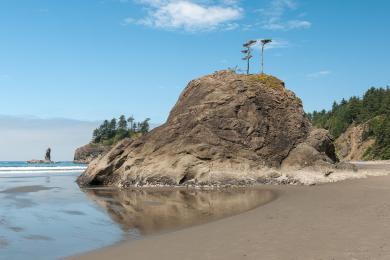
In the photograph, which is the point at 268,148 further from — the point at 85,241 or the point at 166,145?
the point at 85,241

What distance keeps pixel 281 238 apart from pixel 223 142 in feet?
83.0

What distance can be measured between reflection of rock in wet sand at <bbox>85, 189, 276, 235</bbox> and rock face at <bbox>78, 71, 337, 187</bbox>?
23.9 ft

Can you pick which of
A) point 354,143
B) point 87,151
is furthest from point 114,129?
point 354,143

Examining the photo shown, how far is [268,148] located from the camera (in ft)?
121

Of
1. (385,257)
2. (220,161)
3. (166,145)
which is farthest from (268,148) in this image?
(385,257)

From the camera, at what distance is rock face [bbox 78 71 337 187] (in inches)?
1369

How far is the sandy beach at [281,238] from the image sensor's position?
9.77m

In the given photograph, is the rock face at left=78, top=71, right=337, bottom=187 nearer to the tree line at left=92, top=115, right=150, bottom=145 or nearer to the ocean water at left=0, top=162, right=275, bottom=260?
the ocean water at left=0, top=162, right=275, bottom=260

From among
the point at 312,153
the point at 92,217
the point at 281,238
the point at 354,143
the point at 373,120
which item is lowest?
the point at 92,217

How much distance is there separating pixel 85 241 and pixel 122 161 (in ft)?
82.9

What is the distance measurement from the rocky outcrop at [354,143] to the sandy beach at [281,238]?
106 metres

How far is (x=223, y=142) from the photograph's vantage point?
3659 centimetres

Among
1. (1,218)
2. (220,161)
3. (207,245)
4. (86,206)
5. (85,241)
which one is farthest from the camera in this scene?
(220,161)

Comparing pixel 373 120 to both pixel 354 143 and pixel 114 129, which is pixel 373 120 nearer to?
pixel 354 143
